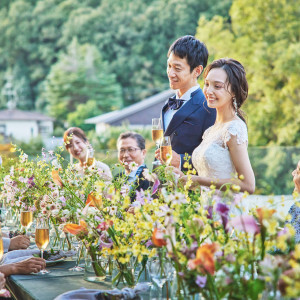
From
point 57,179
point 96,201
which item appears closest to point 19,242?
point 57,179

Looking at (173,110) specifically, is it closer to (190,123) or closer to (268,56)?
(190,123)

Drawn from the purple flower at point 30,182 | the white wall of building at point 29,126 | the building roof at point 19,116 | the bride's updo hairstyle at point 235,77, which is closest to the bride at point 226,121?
the bride's updo hairstyle at point 235,77

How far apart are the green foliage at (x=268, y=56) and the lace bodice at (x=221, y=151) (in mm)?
13734

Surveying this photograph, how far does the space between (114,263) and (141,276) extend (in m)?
0.11

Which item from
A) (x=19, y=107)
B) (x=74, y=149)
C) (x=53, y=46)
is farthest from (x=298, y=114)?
(x=19, y=107)

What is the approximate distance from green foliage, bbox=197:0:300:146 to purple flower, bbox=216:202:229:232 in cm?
1504

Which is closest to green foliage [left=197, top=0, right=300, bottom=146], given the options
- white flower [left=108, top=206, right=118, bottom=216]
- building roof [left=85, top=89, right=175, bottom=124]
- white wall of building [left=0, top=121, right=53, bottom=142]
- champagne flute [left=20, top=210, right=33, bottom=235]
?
champagne flute [left=20, top=210, right=33, bottom=235]

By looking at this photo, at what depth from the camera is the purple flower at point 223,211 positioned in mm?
1390

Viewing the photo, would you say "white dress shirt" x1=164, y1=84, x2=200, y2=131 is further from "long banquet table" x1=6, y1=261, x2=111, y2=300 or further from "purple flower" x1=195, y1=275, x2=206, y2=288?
"purple flower" x1=195, y1=275, x2=206, y2=288

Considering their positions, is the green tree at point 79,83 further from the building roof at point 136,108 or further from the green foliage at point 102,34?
the building roof at point 136,108

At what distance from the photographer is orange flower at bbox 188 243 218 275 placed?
1.27 meters

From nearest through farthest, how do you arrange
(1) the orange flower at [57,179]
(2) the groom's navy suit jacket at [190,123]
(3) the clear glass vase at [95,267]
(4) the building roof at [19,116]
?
(3) the clear glass vase at [95,267] → (1) the orange flower at [57,179] → (2) the groom's navy suit jacket at [190,123] → (4) the building roof at [19,116]

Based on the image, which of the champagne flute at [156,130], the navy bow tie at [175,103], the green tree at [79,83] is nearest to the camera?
the champagne flute at [156,130]

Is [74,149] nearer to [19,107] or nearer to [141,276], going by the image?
[141,276]
